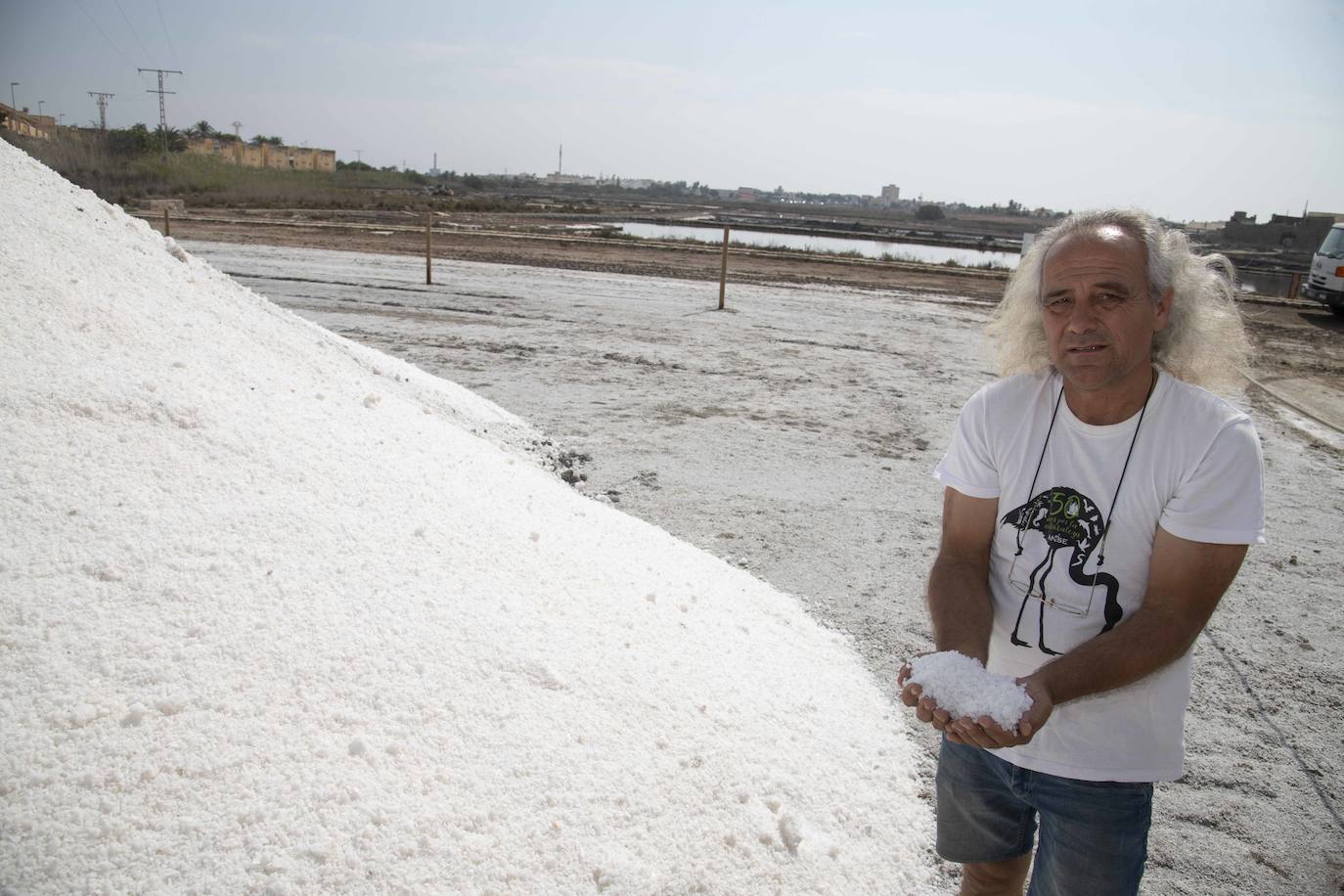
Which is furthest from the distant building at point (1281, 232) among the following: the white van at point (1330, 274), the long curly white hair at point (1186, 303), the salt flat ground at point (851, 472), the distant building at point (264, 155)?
the distant building at point (264, 155)

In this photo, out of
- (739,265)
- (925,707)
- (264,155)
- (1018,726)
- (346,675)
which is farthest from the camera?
(264,155)

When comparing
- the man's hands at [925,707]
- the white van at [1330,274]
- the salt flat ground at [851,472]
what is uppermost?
the white van at [1330,274]

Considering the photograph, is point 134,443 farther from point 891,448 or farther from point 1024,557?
point 891,448

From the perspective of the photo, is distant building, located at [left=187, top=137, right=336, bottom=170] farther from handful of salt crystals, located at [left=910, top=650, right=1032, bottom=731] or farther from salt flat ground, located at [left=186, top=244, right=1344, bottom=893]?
handful of salt crystals, located at [left=910, top=650, right=1032, bottom=731]

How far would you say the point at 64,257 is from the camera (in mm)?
3373

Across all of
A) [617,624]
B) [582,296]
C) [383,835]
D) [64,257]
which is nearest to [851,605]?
[617,624]

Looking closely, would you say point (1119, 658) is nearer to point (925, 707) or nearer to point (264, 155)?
point (925, 707)

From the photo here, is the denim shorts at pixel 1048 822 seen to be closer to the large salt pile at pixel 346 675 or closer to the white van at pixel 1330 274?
the large salt pile at pixel 346 675

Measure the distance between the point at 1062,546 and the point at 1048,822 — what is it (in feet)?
1.65

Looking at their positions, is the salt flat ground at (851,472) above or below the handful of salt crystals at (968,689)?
below

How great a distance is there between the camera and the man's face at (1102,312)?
156 cm

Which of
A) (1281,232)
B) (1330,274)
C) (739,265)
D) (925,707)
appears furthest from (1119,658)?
(1281,232)

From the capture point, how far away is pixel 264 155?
73.4 m

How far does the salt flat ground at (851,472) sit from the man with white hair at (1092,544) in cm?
113
